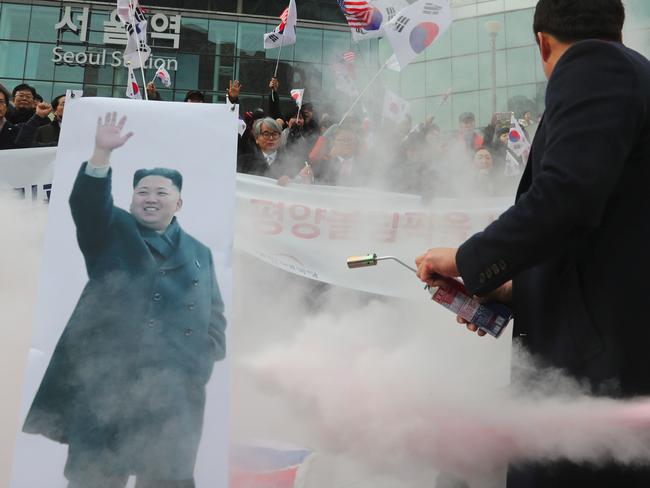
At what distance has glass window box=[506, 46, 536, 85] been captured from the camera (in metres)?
11.3

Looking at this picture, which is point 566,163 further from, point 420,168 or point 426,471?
point 420,168

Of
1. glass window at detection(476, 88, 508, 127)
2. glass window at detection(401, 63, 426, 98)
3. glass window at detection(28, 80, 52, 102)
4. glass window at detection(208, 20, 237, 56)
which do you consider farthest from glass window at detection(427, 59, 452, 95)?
glass window at detection(28, 80, 52, 102)

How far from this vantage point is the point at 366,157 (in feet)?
13.7

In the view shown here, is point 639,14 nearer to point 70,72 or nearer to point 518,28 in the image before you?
point 518,28

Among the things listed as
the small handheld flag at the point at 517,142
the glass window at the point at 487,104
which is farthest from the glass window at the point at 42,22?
the small handheld flag at the point at 517,142

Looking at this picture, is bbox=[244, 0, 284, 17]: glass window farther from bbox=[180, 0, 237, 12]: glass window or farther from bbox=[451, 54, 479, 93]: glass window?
bbox=[451, 54, 479, 93]: glass window

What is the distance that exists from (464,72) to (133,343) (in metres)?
18.5

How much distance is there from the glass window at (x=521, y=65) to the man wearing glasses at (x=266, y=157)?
7219 mm

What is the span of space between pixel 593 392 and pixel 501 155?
3.75m

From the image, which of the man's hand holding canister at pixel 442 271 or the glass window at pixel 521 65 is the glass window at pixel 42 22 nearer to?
the glass window at pixel 521 65

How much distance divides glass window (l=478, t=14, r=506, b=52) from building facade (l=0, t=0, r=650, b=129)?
41mm

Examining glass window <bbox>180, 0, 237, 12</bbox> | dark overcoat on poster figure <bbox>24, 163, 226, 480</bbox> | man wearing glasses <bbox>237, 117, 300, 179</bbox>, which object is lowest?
dark overcoat on poster figure <bbox>24, 163, 226, 480</bbox>

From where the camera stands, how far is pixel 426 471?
2.08m

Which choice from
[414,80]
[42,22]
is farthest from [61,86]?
[414,80]
